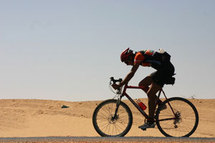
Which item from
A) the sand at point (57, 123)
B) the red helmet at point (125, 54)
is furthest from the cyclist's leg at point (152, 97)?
the sand at point (57, 123)

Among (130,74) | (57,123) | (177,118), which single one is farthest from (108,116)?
(57,123)

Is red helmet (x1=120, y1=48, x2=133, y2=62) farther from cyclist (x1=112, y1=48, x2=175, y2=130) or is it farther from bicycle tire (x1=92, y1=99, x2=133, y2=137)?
bicycle tire (x1=92, y1=99, x2=133, y2=137)

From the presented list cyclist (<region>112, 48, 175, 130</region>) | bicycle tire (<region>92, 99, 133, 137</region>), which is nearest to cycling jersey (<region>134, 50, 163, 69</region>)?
cyclist (<region>112, 48, 175, 130</region>)

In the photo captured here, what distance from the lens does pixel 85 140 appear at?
290 inches

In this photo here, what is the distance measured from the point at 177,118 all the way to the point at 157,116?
0.46m

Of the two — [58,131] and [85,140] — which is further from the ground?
[85,140]

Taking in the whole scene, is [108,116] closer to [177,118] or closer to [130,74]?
[130,74]

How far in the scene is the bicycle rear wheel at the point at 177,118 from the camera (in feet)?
27.9

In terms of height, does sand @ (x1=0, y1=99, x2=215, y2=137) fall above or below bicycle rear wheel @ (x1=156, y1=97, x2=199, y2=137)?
below

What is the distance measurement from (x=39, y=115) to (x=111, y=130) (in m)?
11.6

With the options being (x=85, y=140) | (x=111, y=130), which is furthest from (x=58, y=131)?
(x=85, y=140)

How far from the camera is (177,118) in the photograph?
28.3 feet

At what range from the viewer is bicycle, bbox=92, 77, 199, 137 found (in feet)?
27.7

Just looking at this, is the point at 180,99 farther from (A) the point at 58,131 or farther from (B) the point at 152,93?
(A) the point at 58,131
